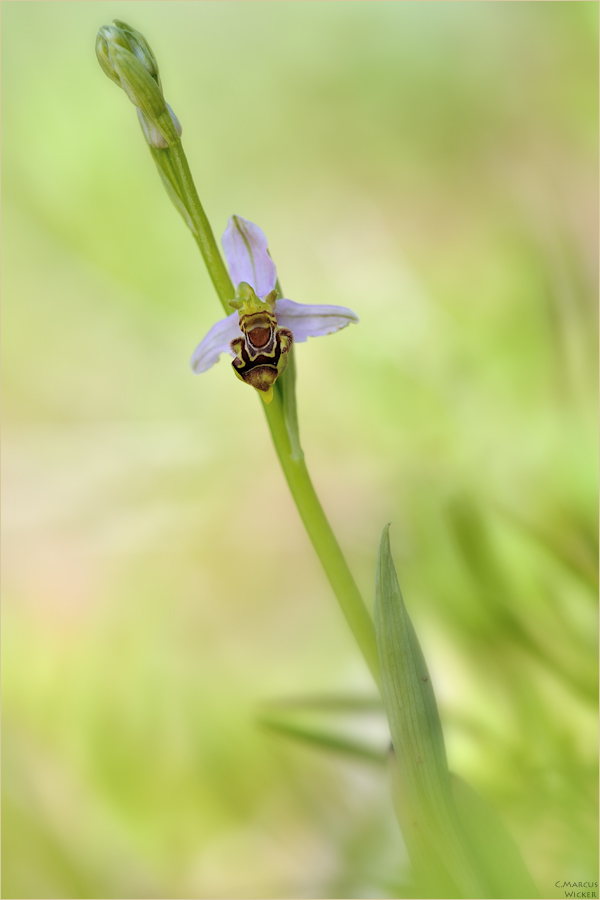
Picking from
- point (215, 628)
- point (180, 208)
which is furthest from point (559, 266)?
point (215, 628)

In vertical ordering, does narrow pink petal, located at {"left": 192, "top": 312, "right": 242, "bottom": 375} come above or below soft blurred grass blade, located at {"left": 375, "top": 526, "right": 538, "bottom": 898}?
above

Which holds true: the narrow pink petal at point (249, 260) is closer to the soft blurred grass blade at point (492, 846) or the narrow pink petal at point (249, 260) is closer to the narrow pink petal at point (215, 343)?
the narrow pink petal at point (215, 343)

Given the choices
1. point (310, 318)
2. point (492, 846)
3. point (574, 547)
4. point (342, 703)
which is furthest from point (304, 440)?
point (492, 846)

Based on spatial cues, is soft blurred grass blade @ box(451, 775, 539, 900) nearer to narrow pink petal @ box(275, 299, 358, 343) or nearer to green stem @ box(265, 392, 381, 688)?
green stem @ box(265, 392, 381, 688)

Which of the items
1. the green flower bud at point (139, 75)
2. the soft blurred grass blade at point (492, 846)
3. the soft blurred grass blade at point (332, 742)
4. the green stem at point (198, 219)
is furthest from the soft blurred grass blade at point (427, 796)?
the green flower bud at point (139, 75)

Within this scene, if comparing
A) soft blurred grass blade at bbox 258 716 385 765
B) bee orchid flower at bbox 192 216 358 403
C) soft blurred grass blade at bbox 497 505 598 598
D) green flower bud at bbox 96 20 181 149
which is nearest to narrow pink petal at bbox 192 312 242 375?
bee orchid flower at bbox 192 216 358 403
